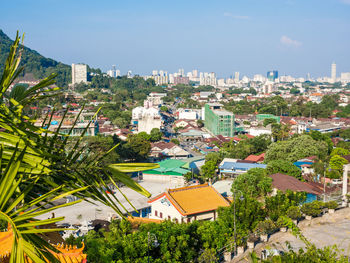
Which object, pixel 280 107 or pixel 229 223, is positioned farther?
pixel 280 107

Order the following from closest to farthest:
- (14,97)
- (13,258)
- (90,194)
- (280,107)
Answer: (13,258), (90,194), (14,97), (280,107)

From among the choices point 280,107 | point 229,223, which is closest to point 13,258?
point 229,223

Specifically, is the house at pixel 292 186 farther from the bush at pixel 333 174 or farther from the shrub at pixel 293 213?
the shrub at pixel 293 213

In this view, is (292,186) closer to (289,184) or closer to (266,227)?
(289,184)

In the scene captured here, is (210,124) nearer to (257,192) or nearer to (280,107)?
(280,107)

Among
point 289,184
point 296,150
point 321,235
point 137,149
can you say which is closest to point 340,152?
point 296,150

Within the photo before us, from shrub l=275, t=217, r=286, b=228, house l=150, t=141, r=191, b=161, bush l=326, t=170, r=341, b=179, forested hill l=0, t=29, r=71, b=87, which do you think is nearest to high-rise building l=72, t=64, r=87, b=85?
forested hill l=0, t=29, r=71, b=87
